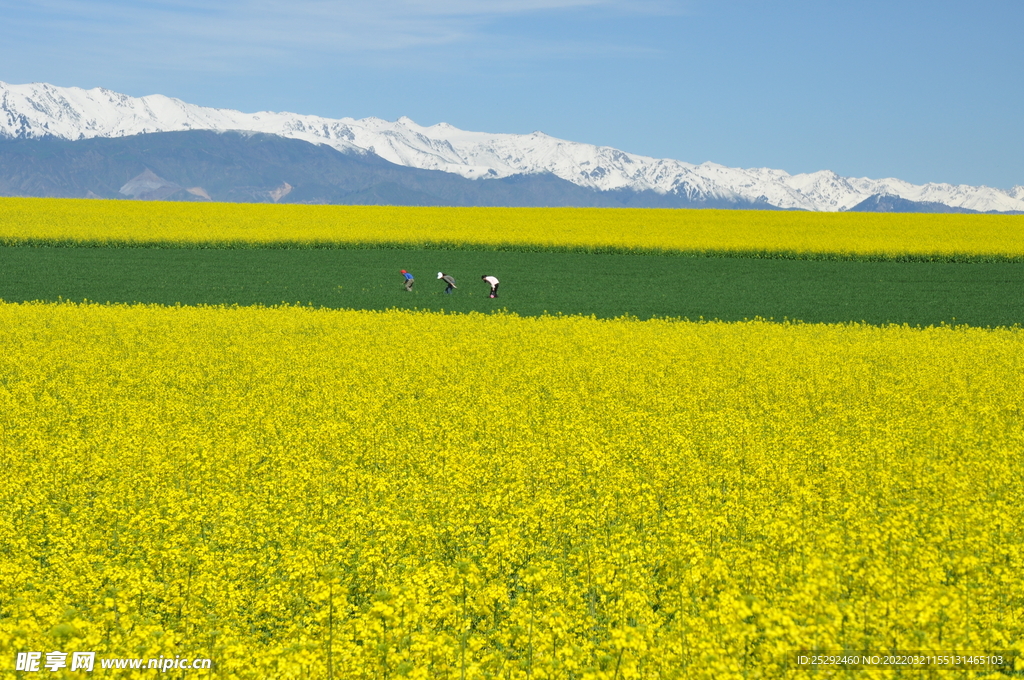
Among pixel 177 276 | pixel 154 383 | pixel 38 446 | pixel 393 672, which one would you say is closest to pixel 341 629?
pixel 393 672

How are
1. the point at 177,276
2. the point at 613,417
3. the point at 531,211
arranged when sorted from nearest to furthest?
the point at 613,417, the point at 177,276, the point at 531,211

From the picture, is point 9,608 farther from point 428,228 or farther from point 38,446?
Result: point 428,228

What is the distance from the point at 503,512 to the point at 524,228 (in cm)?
5023

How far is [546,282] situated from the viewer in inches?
1642

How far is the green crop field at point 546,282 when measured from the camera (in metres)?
35.0

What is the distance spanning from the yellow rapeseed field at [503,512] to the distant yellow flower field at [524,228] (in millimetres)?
33354

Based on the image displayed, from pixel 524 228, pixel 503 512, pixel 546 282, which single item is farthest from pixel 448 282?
pixel 503 512

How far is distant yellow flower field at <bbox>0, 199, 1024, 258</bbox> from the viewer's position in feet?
171

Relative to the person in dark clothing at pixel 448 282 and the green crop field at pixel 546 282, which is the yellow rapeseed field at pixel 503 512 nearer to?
the green crop field at pixel 546 282

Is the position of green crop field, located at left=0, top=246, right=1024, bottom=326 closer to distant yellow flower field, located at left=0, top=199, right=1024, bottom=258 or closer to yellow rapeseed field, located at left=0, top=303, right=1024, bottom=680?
distant yellow flower field, located at left=0, top=199, right=1024, bottom=258

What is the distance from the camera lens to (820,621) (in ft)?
22.8

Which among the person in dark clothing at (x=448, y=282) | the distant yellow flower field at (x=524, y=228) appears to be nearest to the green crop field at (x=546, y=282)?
the person in dark clothing at (x=448, y=282)

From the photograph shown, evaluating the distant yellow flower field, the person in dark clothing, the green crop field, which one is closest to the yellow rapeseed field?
the green crop field

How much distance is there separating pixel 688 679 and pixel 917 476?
679 cm
